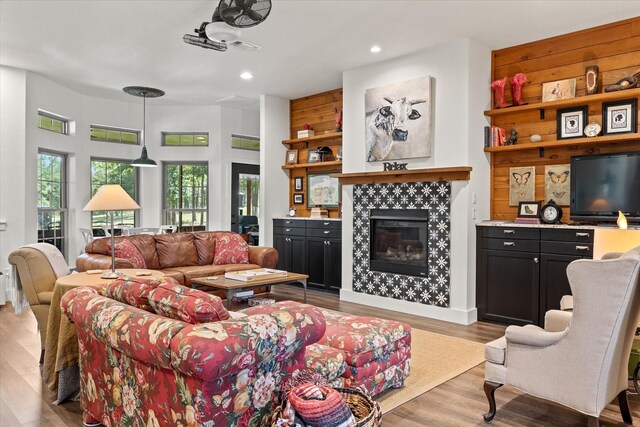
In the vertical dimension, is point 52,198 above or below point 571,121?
below

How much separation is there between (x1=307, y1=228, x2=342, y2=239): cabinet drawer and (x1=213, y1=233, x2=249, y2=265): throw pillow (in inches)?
39.9

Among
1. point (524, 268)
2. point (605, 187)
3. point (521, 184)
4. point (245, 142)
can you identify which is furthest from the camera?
point (245, 142)

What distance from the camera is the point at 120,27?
15.1ft

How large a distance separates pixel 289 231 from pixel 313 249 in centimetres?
55

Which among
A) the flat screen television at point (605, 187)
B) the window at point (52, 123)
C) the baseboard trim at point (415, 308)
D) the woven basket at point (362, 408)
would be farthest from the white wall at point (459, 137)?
the window at point (52, 123)

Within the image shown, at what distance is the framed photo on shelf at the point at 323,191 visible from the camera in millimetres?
6867

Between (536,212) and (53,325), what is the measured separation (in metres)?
4.42

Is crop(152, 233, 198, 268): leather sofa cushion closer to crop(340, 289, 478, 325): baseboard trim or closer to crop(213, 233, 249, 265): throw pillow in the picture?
crop(213, 233, 249, 265): throw pillow

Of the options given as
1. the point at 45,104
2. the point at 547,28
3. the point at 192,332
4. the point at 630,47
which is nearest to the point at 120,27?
the point at 45,104

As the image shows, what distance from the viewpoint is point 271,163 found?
24.0 ft

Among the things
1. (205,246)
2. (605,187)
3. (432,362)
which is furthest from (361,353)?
(205,246)

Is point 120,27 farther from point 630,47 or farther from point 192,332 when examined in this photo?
point 630,47

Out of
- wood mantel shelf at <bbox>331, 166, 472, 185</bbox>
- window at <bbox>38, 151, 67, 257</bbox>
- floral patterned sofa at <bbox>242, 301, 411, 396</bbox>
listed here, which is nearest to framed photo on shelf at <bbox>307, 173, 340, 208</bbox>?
wood mantel shelf at <bbox>331, 166, 472, 185</bbox>

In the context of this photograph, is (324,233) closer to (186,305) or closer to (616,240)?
(616,240)
